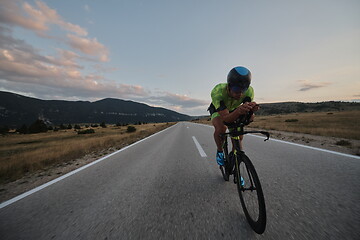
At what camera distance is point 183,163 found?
403 centimetres

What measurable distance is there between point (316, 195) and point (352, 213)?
422mm

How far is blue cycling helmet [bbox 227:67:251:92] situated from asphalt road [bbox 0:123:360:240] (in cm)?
169

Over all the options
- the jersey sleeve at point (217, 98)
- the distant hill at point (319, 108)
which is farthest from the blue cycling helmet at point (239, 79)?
the distant hill at point (319, 108)

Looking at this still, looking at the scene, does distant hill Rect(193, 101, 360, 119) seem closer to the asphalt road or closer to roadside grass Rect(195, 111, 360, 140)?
roadside grass Rect(195, 111, 360, 140)

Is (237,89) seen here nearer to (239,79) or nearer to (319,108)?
(239,79)

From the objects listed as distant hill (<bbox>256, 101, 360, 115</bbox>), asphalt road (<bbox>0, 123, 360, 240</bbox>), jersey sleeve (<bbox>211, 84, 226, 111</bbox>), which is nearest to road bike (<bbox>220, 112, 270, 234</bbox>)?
asphalt road (<bbox>0, 123, 360, 240</bbox>)

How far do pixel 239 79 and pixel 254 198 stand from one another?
5.12ft

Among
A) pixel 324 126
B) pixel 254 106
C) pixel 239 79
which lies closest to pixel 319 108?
pixel 324 126

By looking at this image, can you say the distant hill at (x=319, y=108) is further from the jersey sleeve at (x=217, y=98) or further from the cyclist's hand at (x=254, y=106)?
the cyclist's hand at (x=254, y=106)

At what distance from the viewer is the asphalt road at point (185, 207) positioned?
151cm

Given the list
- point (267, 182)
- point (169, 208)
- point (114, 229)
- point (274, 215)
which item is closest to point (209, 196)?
point (169, 208)

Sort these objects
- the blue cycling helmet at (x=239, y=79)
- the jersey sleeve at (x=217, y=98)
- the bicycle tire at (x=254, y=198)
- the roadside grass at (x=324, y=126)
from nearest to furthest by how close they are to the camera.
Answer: the bicycle tire at (x=254, y=198)
the blue cycling helmet at (x=239, y=79)
the jersey sleeve at (x=217, y=98)
the roadside grass at (x=324, y=126)

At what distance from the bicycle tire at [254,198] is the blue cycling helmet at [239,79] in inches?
39.3

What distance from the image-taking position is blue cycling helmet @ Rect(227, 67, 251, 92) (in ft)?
6.89
